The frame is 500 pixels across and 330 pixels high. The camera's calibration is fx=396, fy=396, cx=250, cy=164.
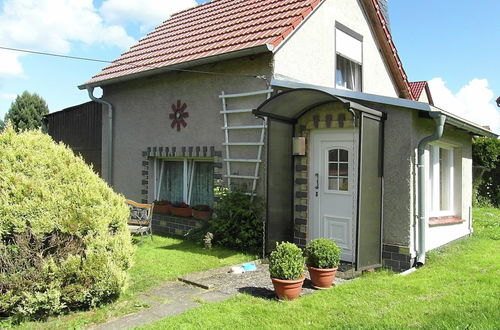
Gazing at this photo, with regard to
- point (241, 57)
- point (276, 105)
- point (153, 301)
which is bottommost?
point (153, 301)

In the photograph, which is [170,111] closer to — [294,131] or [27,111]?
[294,131]

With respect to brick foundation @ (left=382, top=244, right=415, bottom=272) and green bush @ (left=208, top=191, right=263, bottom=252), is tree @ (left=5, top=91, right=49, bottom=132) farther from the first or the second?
brick foundation @ (left=382, top=244, right=415, bottom=272)

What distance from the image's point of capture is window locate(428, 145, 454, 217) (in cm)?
791

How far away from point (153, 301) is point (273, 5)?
7.49 meters

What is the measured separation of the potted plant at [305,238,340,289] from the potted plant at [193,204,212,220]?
357 centimetres

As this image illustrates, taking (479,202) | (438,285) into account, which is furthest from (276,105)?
(479,202)

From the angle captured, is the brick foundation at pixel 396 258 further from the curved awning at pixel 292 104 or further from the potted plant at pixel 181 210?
the potted plant at pixel 181 210

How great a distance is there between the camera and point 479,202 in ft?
52.0

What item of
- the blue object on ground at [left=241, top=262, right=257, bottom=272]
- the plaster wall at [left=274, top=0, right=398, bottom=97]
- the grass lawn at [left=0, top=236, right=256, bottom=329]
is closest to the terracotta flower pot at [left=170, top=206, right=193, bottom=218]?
the grass lawn at [left=0, top=236, right=256, bottom=329]

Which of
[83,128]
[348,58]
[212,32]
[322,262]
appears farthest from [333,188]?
[83,128]

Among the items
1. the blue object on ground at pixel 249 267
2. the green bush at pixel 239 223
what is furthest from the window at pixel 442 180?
the blue object on ground at pixel 249 267

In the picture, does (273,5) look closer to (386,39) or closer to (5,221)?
(386,39)

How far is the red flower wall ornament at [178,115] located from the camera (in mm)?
9416

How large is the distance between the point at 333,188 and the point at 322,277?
85.4 inches
